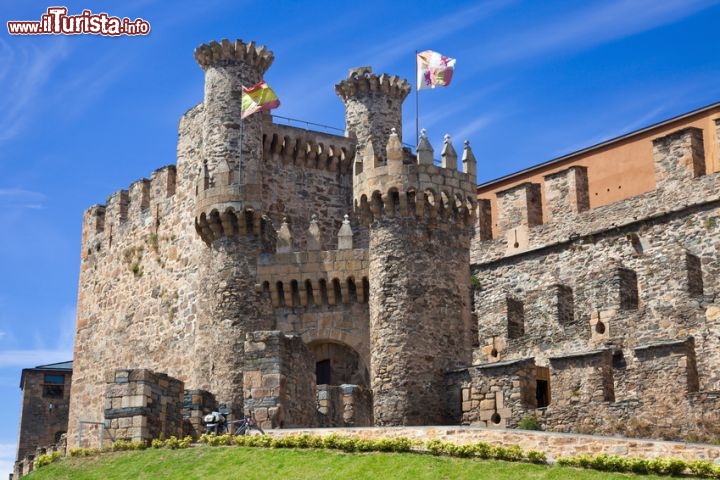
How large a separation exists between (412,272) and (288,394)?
5.42 m

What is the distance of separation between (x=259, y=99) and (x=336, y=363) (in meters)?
9.66

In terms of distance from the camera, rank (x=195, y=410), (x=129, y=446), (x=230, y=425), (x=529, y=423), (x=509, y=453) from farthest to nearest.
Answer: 1. (x=195, y=410)
2. (x=529, y=423)
3. (x=230, y=425)
4. (x=129, y=446)
5. (x=509, y=453)

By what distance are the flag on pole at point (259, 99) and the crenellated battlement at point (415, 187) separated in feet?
Answer: 22.2

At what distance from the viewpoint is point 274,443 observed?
32375 millimetres

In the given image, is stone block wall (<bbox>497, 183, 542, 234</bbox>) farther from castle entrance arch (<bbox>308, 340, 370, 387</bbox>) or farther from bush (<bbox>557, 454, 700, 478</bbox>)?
bush (<bbox>557, 454, 700, 478</bbox>)

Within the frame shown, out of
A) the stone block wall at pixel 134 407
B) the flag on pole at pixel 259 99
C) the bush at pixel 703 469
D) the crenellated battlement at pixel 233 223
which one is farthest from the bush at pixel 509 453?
the flag on pole at pixel 259 99

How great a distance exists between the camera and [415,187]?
39.4m

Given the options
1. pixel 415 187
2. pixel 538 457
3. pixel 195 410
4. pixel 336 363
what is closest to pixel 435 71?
pixel 415 187

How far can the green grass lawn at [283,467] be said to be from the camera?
28094 mm

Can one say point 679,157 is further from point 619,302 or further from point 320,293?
point 320,293

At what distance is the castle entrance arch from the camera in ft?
140

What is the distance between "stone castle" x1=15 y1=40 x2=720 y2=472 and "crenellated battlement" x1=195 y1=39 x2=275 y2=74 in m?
0.07

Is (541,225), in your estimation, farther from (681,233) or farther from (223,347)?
(223,347)

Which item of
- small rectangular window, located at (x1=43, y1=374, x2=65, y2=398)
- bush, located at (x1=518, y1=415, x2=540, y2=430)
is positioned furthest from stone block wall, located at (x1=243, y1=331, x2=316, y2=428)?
small rectangular window, located at (x1=43, y1=374, x2=65, y2=398)
